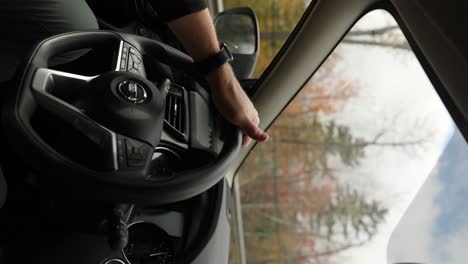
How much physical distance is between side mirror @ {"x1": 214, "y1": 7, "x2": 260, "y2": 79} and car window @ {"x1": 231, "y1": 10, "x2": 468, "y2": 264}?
0.23 m

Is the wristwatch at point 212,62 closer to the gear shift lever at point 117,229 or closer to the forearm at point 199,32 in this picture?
the forearm at point 199,32

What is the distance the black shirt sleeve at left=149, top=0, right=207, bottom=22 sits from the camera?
1.09 metres

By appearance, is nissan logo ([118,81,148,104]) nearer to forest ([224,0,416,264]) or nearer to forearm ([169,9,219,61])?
forearm ([169,9,219,61])

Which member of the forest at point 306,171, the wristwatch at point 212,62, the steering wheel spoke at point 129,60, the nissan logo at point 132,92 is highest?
the nissan logo at point 132,92

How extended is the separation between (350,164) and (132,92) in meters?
0.99

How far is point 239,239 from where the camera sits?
2.01 meters

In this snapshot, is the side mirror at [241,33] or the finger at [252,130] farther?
the side mirror at [241,33]

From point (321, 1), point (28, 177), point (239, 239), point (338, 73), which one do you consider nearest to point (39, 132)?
point (28, 177)

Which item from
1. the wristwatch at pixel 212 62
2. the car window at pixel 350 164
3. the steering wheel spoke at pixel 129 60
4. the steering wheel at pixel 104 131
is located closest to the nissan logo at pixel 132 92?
the steering wheel at pixel 104 131

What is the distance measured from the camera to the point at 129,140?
813mm

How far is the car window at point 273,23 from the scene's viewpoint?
1.62 metres

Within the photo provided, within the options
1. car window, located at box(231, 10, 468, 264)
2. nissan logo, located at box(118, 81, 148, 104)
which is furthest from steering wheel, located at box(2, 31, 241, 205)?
car window, located at box(231, 10, 468, 264)

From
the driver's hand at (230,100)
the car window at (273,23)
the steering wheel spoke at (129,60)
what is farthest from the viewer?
the car window at (273,23)

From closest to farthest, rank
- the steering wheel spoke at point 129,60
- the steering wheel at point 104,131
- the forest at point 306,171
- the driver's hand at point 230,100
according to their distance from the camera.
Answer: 1. the steering wheel at point 104,131
2. the steering wheel spoke at point 129,60
3. the driver's hand at point 230,100
4. the forest at point 306,171
